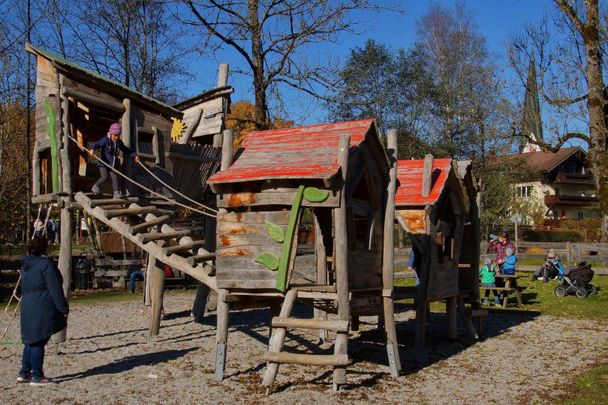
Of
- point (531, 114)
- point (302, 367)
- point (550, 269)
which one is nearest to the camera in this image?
point (302, 367)

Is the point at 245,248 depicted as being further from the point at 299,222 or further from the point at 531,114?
the point at 531,114

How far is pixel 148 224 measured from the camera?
1227 cm

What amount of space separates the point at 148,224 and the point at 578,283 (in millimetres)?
13463

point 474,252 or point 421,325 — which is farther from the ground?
point 474,252

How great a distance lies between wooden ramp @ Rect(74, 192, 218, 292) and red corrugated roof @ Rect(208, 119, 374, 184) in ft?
7.25

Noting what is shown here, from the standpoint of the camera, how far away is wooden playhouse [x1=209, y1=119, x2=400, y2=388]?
8758 millimetres

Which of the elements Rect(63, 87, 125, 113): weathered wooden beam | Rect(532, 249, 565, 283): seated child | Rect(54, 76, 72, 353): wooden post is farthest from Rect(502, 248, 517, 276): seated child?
Rect(54, 76, 72, 353): wooden post

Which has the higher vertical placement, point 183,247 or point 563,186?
point 563,186

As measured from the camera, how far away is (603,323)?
1516 centimetres

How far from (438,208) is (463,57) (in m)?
30.4

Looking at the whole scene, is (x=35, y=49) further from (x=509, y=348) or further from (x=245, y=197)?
(x=509, y=348)

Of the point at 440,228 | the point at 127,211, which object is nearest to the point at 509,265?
the point at 440,228

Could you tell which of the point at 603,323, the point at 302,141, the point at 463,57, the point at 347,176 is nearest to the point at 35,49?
the point at 302,141

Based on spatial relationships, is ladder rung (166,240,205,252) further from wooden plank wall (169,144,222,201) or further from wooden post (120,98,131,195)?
wooden plank wall (169,144,222,201)
